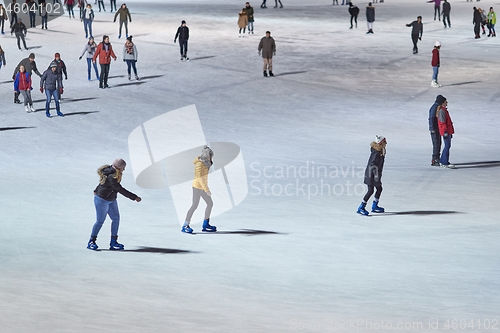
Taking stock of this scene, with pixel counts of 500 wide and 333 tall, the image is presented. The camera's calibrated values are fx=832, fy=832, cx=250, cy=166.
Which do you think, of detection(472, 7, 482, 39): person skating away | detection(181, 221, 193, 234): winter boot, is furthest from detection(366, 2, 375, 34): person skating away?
detection(181, 221, 193, 234): winter boot

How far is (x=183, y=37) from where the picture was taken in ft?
96.3

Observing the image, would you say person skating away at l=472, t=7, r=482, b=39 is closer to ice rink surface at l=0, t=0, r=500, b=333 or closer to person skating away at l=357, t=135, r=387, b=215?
ice rink surface at l=0, t=0, r=500, b=333

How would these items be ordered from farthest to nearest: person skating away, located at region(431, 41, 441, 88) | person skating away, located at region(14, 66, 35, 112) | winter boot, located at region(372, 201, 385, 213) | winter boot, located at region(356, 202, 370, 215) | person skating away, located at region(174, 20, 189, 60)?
person skating away, located at region(174, 20, 189, 60), person skating away, located at region(431, 41, 441, 88), person skating away, located at region(14, 66, 35, 112), winter boot, located at region(372, 201, 385, 213), winter boot, located at region(356, 202, 370, 215)

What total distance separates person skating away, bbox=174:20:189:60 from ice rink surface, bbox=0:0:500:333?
0.44 metres

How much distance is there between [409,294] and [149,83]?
17839 millimetres

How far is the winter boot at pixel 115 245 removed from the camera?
11.3m

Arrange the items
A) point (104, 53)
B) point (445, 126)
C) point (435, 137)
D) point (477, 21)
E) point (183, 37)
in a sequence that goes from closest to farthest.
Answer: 1. point (445, 126)
2. point (435, 137)
3. point (104, 53)
4. point (183, 37)
5. point (477, 21)

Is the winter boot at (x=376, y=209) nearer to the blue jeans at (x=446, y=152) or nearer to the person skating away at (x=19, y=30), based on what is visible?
the blue jeans at (x=446, y=152)

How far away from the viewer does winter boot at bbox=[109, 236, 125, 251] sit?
11.3m

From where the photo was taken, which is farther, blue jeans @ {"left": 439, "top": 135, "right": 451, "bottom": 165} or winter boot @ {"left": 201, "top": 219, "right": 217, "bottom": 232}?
blue jeans @ {"left": 439, "top": 135, "right": 451, "bottom": 165}

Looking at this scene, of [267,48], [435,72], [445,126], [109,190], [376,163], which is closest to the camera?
[109,190]

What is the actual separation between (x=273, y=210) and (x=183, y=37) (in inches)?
661

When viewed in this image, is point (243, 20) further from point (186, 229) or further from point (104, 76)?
point (186, 229)

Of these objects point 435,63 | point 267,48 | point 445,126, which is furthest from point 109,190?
point 435,63
